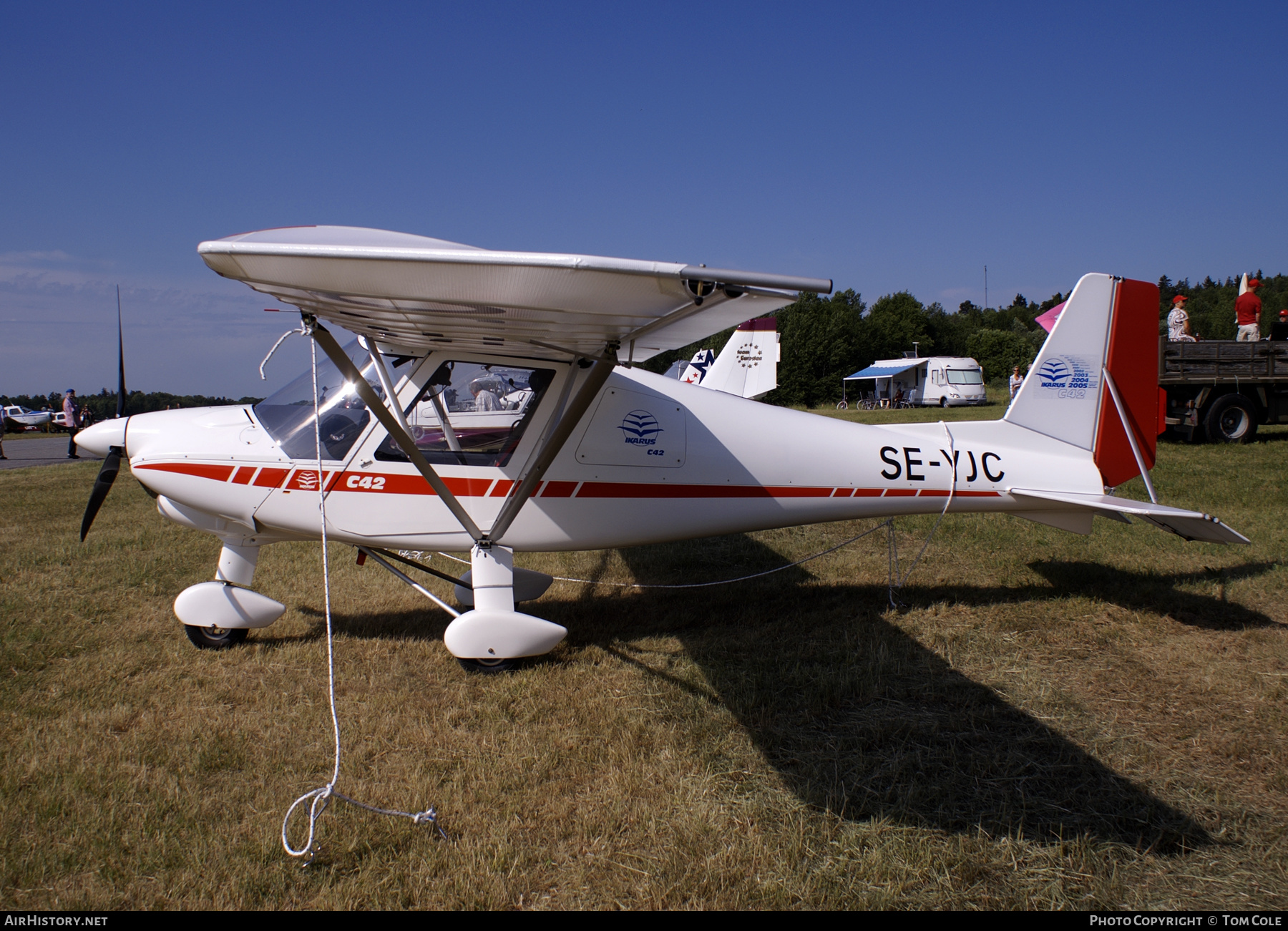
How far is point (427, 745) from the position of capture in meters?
3.60

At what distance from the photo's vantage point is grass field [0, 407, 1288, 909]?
2672 mm

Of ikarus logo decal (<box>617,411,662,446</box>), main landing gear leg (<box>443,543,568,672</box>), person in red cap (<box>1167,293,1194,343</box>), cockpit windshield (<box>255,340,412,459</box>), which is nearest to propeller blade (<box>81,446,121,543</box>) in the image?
cockpit windshield (<box>255,340,412,459</box>)

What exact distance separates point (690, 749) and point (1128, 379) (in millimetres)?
4790

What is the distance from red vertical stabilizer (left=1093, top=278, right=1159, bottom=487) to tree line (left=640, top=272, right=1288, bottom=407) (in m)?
33.8

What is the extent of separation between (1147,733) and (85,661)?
639 centimetres

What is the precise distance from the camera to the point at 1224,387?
13328mm

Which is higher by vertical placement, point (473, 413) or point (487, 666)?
point (473, 413)

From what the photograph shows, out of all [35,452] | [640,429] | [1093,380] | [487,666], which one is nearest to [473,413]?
[640,429]

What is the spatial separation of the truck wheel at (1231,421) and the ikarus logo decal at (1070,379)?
10317 mm

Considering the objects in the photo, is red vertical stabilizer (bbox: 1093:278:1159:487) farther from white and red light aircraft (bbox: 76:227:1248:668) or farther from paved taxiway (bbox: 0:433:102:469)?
paved taxiway (bbox: 0:433:102:469)

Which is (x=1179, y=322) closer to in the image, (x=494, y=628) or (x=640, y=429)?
(x=640, y=429)

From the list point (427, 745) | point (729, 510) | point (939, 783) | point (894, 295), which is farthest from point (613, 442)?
point (894, 295)

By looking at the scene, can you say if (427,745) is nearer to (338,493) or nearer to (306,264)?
(338,493)

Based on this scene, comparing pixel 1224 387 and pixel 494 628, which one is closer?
pixel 494 628
